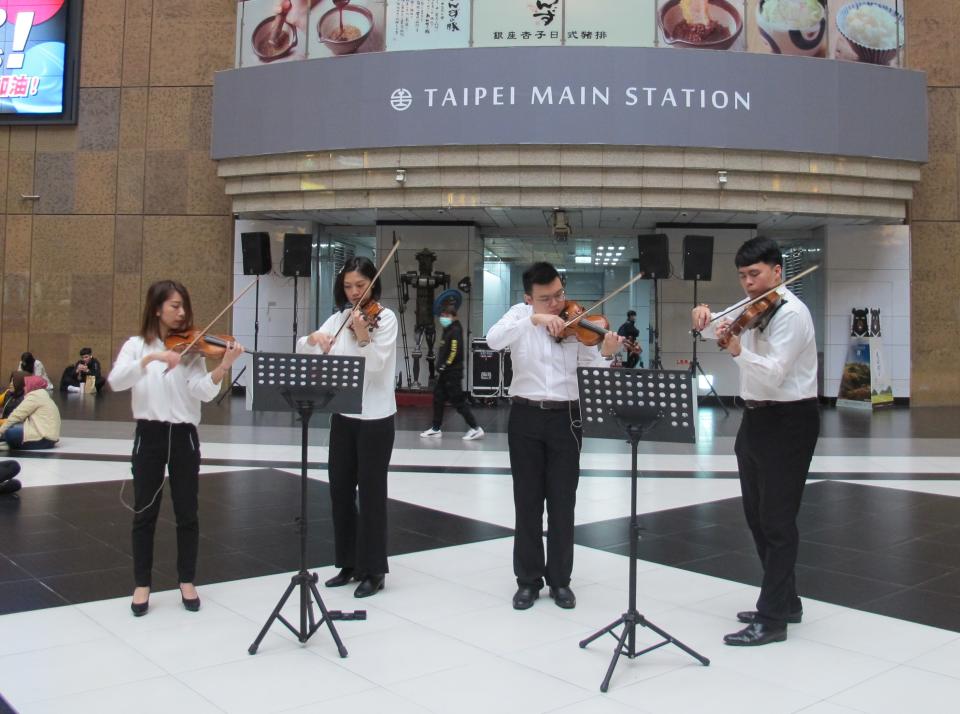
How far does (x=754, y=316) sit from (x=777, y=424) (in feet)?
1.69

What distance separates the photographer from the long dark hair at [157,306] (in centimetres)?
402

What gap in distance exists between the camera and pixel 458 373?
421 inches

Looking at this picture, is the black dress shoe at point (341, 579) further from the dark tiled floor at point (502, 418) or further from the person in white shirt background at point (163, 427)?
the dark tiled floor at point (502, 418)

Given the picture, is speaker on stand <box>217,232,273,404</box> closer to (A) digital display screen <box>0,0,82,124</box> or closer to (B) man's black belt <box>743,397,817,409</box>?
(A) digital display screen <box>0,0,82,124</box>

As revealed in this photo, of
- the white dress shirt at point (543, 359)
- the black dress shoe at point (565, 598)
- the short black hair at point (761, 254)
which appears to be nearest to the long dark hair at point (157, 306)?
the white dress shirt at point (543, 359)

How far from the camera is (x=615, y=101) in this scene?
13.1m

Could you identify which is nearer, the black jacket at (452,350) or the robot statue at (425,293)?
the black jacket at (452,350)

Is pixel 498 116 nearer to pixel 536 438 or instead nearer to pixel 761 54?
pixel 761 54

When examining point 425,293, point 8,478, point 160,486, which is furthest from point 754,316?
point 425,293

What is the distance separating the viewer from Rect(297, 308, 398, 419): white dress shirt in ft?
13.8

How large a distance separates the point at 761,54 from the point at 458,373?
741 cm

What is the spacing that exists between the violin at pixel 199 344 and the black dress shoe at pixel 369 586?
4.58 feet

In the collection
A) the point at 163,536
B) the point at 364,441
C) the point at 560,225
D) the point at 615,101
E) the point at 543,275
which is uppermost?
the point at 615,101

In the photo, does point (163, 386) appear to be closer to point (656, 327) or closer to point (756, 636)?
point (756, 636)
